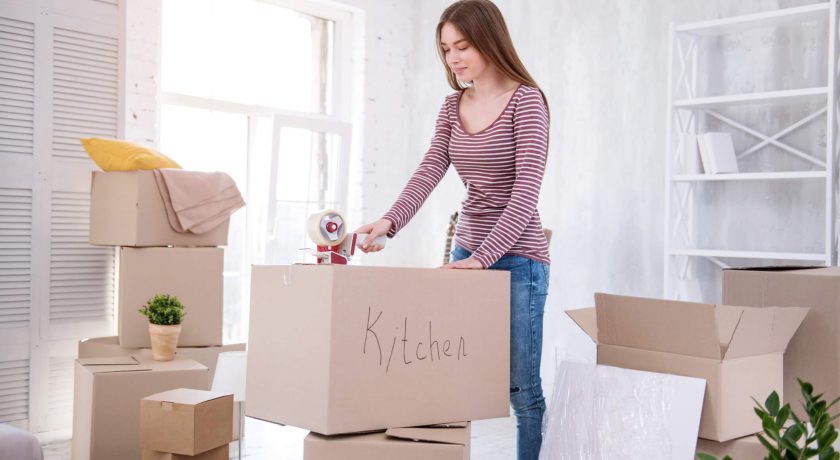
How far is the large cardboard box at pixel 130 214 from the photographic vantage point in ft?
9.67

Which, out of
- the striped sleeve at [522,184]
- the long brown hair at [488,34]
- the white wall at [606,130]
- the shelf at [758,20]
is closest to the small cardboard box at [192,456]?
the striped sleeve at [522,184]

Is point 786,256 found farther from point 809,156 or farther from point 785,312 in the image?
point 785,312

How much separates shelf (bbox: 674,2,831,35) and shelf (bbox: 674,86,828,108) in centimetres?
29

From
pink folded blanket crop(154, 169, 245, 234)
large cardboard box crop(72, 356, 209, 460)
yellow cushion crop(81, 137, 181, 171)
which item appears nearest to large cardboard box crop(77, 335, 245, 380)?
large cardboard box crop(72, 356, 209, 460)

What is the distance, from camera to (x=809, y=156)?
310 centimetres

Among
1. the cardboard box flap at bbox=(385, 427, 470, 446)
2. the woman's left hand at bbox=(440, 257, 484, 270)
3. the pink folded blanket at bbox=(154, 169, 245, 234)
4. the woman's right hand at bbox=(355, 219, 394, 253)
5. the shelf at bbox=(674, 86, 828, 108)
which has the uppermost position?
the shelf at bbox=(674, 86, 828, 108)

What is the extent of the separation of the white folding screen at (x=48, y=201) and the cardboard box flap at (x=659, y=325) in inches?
93.5

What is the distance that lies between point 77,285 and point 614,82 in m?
2.60

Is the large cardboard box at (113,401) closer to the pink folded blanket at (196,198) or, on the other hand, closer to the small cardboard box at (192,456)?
the small cardboard box at (192,456)

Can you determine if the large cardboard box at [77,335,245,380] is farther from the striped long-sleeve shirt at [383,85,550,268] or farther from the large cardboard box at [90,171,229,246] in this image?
the striped long-sleeve shirt at [383,85,550,268]

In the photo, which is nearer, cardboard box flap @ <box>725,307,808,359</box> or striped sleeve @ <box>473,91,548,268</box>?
cardboard box flap @ <box>725,307,808,359</box>

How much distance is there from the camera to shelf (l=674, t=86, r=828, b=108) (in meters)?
2.93

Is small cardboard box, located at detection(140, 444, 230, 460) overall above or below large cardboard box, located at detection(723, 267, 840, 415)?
below

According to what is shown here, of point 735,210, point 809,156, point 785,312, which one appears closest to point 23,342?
point 785,312
